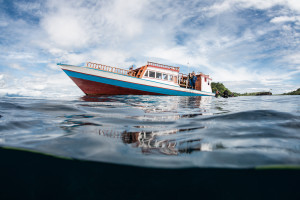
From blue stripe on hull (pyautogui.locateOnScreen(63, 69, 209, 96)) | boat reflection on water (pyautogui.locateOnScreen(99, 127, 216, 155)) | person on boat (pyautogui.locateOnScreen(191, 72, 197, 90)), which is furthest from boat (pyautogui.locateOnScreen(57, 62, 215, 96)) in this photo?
boat reflection on water (pyautogui.locateOnScreen(99, 127, 216, 155))

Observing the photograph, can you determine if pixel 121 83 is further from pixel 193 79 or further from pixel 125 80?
pixel 193 79

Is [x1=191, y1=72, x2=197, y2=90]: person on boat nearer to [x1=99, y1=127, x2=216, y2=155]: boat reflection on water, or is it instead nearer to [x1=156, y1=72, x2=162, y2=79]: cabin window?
[x1=156, y1=72, x2=162, y2=79]: cabin window

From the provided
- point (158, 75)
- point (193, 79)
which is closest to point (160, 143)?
point (158, 75)

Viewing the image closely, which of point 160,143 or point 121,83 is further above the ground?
point 121,83

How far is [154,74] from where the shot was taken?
14.4m

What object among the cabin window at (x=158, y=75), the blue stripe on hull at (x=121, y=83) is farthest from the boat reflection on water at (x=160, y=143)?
the cabin window at (x=158, y=75)

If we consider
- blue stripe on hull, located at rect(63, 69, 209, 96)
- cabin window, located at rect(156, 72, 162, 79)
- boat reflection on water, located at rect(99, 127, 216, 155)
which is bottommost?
boat reflection on water, located at rect(99, 127, 216, 155)

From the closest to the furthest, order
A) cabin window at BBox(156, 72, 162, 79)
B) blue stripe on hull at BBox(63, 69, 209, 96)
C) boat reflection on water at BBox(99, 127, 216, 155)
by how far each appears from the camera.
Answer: boat reflection on water at BBox(99, 127, 216, 155)
blue stripe on hull at BBox(63, 69, 209, 96)
cabin window at BBox(156, 72, 162, 79)

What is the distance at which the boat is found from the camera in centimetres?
1131

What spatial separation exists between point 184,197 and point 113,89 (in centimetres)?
1175

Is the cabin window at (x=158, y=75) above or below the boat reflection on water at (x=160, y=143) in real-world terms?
above

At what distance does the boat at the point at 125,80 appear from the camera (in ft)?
37.1

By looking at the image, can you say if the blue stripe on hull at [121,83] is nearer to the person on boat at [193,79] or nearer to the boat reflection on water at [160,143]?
the person on boat at [193,79]

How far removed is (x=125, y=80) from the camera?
40.1 feet
